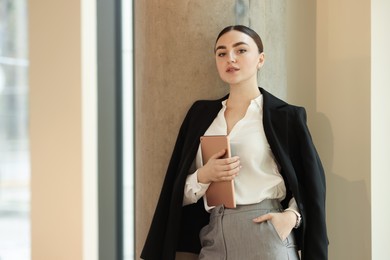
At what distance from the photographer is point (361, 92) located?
2607mm

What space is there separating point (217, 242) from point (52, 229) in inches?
56.3

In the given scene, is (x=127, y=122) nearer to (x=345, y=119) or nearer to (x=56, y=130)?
(x=56, y=130)

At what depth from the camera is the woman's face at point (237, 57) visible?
2123 millimetres

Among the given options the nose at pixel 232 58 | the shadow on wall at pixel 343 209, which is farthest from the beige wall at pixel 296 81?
the nose at pixel 232 58

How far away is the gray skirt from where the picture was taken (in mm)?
1964

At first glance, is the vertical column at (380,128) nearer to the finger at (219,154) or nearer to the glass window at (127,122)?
the finger at (219,154)

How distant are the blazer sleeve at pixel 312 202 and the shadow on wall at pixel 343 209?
60 centimetres

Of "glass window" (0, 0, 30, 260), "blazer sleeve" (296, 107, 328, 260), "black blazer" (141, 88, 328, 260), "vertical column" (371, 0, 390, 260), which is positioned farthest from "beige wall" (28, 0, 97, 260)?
"vertical column" (371, 0, 390, 260)

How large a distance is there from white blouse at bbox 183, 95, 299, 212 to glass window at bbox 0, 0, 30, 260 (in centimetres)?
183

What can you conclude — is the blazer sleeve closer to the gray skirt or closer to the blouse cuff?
the gray skirt

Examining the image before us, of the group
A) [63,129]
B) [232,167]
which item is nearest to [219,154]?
[232,167]

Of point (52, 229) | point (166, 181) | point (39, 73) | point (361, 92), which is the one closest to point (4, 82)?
point (39, 73)

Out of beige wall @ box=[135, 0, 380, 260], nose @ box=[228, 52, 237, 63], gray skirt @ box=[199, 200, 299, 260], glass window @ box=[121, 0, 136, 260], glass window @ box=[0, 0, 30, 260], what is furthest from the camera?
glass window @ box=[0, 0, 30, 260]

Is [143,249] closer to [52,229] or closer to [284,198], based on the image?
[284,198]
